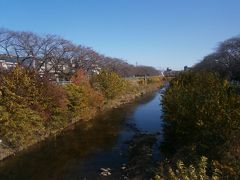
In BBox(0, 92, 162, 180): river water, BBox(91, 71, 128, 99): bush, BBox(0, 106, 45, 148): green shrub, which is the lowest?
BBox(0, 92, 162, 180): river water

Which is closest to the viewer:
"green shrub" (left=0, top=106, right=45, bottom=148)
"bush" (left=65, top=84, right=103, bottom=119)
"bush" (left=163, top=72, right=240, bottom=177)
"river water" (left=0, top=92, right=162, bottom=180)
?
"bush" (left=163, top=72, right=240, bottom=177)

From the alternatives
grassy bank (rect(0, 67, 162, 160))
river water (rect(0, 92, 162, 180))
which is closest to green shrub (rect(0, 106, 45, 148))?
grassy bank (rect(0, 67, 162, 160))

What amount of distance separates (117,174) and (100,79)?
35298mm

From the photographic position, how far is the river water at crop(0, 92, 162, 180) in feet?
67.8

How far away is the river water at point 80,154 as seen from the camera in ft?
67.8

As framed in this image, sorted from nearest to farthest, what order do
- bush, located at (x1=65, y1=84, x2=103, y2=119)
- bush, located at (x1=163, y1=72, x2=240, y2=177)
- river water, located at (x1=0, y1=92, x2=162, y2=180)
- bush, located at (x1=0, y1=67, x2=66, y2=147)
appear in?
bush, located at (x1=163, y1=72, x2=240, y2=177)
river water, located at (x1=0, y1=92, x2=162, y2=180)
bush, located at (x1=0, y1=67, x2=66, y2=147)
bush, located at (x1=65, y1=84, x2=103, y2=119)

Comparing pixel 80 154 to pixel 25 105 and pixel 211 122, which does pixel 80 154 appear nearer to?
pixel 25 105

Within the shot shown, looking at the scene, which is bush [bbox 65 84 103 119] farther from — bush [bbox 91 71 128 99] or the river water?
bush [bbox 91 71 128 99]

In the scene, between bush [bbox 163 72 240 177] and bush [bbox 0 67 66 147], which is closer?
bush [bbox 163 72 240 177]

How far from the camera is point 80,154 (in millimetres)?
25203

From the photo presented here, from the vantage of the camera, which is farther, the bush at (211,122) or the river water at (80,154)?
the river water at (80,154)

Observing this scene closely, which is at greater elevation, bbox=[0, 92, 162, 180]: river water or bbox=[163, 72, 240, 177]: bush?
bbox=[163, 72, 240, 177]: bush

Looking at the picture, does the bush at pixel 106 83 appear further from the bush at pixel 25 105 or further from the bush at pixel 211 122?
the bush at pixel 211 122

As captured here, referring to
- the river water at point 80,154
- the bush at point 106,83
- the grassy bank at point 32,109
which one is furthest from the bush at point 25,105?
the bush at point 106,83
